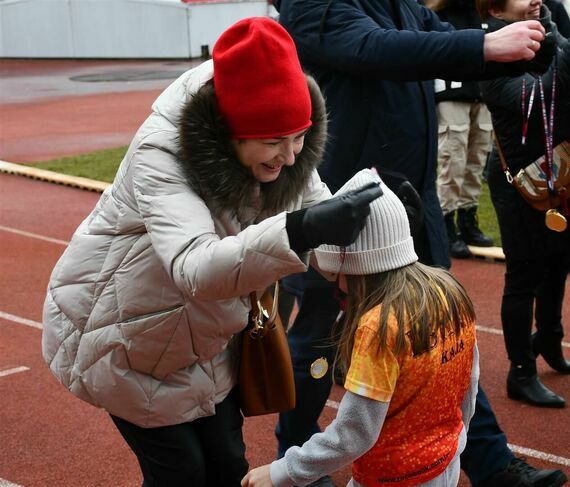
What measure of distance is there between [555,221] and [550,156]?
0.28 metres

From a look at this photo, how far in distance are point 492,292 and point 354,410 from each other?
4507mm

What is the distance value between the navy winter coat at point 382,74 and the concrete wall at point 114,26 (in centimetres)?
2088

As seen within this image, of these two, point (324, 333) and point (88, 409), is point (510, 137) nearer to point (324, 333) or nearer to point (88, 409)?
point (324, 333)

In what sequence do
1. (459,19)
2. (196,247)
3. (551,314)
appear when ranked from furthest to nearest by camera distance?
(459,19)
(551,314)
(196,247)

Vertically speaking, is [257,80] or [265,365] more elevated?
[257,80]

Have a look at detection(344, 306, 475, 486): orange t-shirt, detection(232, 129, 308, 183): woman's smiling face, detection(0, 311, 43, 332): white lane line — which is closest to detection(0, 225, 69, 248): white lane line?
detection(0, 311, 43, 332): white lane line

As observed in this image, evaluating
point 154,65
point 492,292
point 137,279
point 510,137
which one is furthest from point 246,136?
point 154,65

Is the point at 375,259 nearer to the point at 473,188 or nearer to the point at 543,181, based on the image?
the point at 543,181

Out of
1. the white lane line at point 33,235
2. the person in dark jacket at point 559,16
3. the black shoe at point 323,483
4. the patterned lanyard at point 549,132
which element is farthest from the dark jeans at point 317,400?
the white lane line at point 33,235

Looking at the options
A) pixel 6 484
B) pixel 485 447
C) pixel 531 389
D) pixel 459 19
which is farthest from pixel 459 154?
pixel 6 484

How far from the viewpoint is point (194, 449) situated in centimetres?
315

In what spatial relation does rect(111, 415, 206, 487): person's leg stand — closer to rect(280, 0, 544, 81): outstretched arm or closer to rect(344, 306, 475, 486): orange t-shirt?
rect(344, 306, 475, 486): orange t-shirt

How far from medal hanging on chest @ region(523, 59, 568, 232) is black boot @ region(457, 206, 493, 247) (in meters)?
3.47

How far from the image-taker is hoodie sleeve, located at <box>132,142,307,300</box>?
2.47 metres
